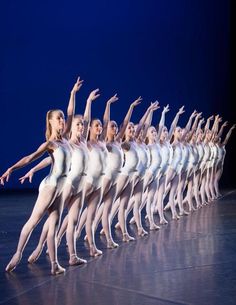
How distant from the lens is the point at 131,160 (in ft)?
25.2

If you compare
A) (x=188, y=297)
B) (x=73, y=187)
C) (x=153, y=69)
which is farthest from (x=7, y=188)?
(x=188, y=297)

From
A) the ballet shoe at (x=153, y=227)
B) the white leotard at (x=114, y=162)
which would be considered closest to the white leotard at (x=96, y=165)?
the white leotard at (x=114, y=162)

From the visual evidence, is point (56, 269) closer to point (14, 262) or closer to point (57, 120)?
point (14, 262)

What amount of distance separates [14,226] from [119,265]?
325 cm

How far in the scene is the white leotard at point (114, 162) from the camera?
7059mm

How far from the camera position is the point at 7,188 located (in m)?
15.3

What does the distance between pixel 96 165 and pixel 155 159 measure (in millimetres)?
2345

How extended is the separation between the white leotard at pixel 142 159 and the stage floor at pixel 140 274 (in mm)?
799

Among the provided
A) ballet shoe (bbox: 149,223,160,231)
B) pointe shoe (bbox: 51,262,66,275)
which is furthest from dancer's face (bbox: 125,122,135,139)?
pointe shoe (bbox: 51,262,66,275)

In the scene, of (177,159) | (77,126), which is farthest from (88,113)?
(177,159)

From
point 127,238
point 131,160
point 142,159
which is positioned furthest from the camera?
point 142,159

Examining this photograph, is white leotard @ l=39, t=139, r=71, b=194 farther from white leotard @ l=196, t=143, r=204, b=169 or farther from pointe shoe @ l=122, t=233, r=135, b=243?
white leotard @ l=196, t=143, r=204, b=169

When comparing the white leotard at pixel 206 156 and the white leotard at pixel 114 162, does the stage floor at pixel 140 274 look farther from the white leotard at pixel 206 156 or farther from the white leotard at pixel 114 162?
the white leotard at pixel 206 156

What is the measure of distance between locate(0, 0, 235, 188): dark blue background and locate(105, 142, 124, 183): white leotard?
7.48m
